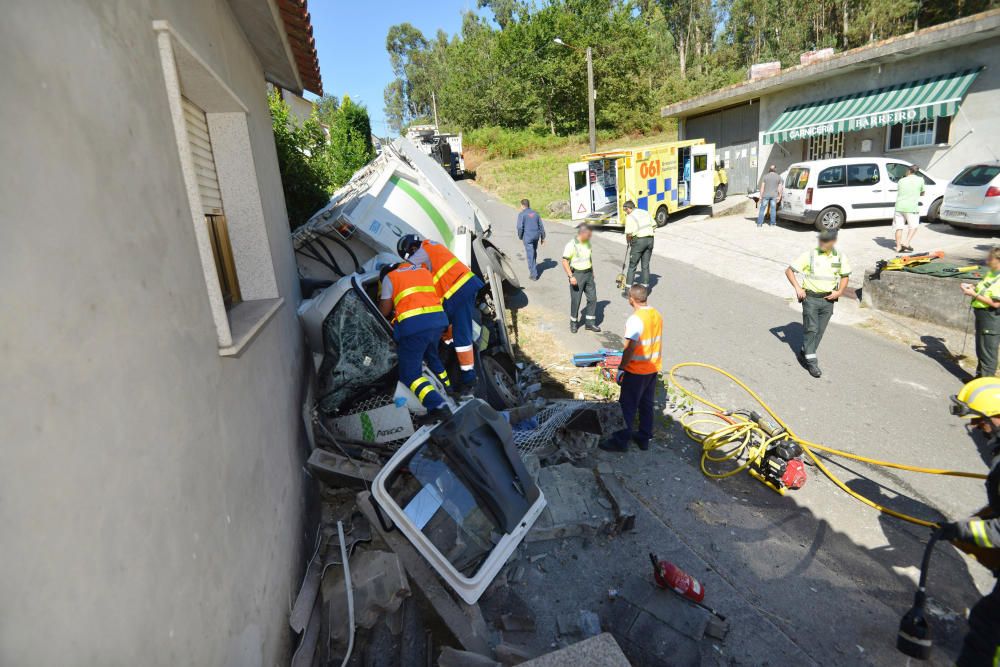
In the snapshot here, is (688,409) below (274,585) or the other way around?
below

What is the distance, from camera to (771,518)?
13.5 feet

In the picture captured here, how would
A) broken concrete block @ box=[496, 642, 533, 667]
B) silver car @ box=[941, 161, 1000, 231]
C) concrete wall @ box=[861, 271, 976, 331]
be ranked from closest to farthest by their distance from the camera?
broken concrete block @ box=[496, 642, 533, 667] < concrete wall @ box=[861, 271, 976, 331] < silver car @ box=[941, 161, 1000, 231]

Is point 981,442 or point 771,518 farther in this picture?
point 981,442

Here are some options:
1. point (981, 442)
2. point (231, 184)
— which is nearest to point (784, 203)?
point (981, 442)

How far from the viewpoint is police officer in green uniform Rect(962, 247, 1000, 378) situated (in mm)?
5285

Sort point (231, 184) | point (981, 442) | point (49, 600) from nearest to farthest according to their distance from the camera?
point (49, 600) → point (231, 184) → point (981, 442)

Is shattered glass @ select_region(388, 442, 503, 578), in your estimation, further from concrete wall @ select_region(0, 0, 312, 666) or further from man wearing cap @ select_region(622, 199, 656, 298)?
man wearing cap @ select_region(622, 199, 656, 298)

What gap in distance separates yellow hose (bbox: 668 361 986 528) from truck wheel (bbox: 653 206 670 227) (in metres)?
10.7

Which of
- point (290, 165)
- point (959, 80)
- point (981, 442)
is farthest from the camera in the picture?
point (959, 80)

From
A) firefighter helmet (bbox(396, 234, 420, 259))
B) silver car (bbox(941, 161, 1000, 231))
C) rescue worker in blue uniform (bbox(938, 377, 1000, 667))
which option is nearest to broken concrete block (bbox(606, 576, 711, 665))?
rescue worker in blue uniform (bbox(938, 377, 1000, 667))

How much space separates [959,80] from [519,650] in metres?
16.7

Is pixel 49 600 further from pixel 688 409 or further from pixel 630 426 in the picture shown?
pixel 688 409

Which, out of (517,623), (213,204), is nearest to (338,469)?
(517,623)

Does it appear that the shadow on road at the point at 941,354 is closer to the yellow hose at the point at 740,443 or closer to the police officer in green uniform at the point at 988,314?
the police officer in green uniform at the point at 988,314
